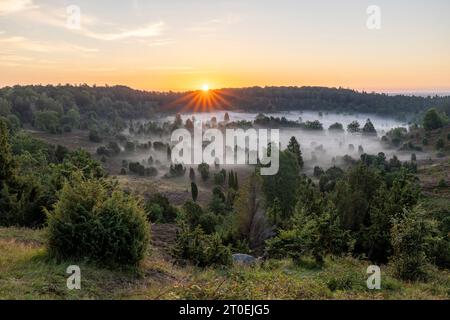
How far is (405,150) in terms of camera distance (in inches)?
5984

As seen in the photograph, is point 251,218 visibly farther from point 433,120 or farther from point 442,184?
point 433,120

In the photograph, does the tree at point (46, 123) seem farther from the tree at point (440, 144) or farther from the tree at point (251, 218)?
the tree at point (251, 218)

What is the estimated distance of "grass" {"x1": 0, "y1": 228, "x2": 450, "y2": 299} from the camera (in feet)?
38.0

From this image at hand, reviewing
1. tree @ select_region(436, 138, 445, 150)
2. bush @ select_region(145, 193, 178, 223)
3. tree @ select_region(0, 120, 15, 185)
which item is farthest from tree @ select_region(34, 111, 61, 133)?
tree @ select_region(0, 120, 15, 185)

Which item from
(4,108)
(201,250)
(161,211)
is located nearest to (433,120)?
(161,211)

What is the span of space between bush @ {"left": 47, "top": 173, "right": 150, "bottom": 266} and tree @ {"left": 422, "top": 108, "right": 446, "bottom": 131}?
509 ft

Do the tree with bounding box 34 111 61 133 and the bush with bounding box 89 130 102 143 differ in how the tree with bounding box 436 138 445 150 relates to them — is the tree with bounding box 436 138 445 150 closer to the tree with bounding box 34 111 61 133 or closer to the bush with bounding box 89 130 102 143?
the bush with bounding box 89 130 102 143

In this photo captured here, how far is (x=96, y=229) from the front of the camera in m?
14.6

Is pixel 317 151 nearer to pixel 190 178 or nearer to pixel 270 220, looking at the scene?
pixel 190 178

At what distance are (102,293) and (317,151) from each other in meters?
175

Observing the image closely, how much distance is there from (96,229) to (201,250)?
226 inches

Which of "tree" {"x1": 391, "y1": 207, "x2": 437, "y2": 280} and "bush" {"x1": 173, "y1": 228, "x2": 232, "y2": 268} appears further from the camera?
"bush" {"x1": 173, "y1": 228, "x2": 232, "y2": 268}

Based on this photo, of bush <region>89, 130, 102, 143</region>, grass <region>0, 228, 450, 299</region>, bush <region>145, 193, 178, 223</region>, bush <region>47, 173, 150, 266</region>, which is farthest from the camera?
bush <region>89, 130, 102, 143</region>

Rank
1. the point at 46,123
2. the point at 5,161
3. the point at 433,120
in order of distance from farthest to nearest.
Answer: the point at 46,123 < the point at 433,120 < the point at 5,161
